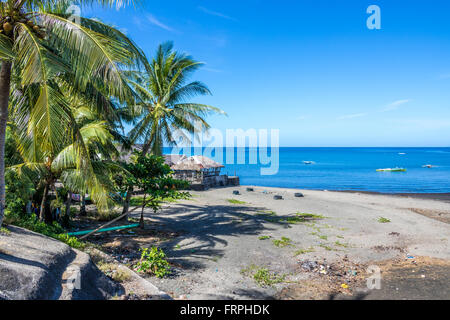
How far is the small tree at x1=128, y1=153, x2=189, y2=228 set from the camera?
384 inches

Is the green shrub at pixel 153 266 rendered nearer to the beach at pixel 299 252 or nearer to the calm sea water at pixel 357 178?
the beach at pixel 299 252

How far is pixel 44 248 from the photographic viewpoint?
16.5 feet

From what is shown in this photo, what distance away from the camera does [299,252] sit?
9055 mm

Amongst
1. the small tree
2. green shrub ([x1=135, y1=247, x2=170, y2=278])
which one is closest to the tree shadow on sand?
green shrub ([x1=135, y1=247, x2=170, y2=278])

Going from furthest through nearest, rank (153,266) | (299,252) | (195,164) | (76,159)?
(195,164), (299,252), (153,266), (76,159)

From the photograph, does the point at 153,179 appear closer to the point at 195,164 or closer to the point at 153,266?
the point at 153,266

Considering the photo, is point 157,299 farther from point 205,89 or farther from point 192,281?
point 205,89

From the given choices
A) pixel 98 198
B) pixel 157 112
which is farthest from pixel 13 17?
pixel 157 112

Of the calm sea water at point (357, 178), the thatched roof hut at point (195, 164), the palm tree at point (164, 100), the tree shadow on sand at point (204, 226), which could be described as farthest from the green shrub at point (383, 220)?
the calm sea water at point (357, 178)

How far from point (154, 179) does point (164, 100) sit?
427 cm

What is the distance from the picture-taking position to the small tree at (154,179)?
9.75m

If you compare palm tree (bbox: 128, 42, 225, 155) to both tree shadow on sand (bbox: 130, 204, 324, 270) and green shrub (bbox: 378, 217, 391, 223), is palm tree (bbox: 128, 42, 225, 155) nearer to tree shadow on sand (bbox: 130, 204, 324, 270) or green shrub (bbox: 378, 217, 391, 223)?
tree shadow on sand (bbox: 130, 204, 324, 270)

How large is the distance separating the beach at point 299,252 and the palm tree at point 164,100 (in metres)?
4.46

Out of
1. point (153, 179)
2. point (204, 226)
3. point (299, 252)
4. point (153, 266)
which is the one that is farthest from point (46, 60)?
point (204, 226)
